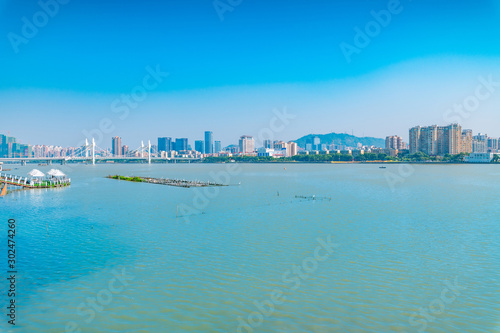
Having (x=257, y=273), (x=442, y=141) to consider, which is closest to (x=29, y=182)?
(x=257, y=273)

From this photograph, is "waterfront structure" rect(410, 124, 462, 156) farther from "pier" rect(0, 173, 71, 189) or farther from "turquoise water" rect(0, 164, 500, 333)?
"pier" rect(0, 173, 71, 189)

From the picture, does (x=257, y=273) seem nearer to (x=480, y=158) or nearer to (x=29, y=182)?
(x=29, y=182)

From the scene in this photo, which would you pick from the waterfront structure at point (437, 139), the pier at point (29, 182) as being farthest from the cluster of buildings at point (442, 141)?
Result: the pier at point (29, 182)

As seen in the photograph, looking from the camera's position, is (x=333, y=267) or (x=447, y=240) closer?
(x=333, y=267)

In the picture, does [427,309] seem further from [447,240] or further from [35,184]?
[35,184]

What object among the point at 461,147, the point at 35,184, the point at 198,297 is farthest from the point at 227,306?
the point at 461,147

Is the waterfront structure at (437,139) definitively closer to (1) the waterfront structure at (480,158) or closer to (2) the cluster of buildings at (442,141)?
(2) the cluster of buildings at (442,141)
